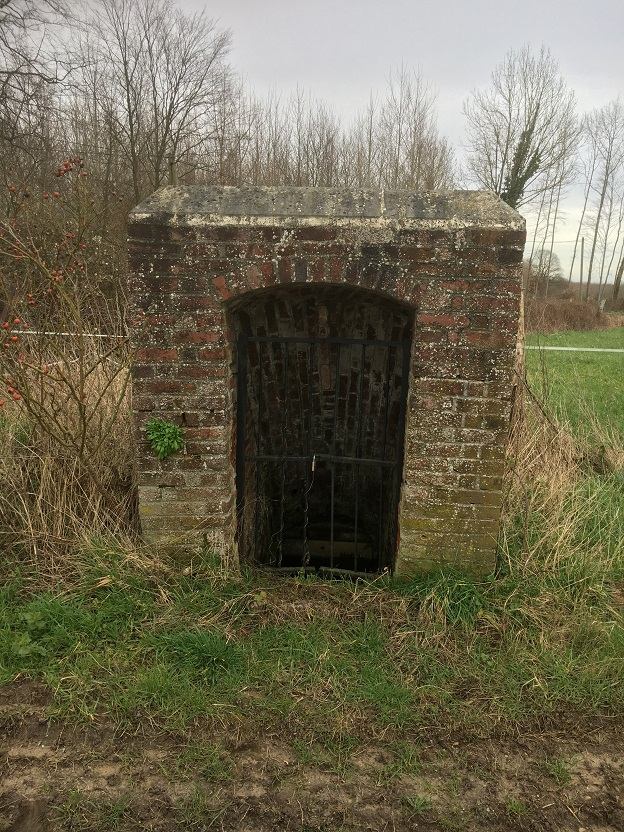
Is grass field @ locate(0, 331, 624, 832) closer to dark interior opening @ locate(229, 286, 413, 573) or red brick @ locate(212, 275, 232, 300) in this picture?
dark interior opening @ locate(229, 286, 413, 573)

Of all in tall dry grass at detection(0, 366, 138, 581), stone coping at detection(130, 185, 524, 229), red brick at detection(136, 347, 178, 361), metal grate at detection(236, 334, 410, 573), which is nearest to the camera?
stone coping at detection(130, 185, 524, 229)

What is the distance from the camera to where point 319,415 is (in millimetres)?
4535

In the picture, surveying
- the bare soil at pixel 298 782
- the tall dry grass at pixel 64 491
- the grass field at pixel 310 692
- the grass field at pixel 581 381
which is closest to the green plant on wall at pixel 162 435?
the tall dry grass at pixel 64 491

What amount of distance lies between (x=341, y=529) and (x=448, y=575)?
251 centimetres

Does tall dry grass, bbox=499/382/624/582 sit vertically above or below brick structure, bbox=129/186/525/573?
below

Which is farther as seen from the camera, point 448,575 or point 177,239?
point 448,575

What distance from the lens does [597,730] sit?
233 cm

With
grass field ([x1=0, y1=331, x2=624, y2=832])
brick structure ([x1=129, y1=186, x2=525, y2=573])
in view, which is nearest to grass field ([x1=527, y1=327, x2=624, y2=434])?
brick structure ([x1=129, y1=186, x2=525, y2=573])

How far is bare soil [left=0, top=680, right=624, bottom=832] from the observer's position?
193 cm

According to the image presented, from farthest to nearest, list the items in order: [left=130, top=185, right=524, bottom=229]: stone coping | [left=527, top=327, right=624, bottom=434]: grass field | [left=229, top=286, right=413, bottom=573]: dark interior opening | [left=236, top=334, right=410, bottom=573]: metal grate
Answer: [left=527, top=327, right=624, bottom=434]: grass field < [left=236, top=334, right=410, bottom=573]: metal grate < [left=229, top=286, right=413, bottom=573]: dark interior opening < [left=130, top=185, right=524, bottom=229]: stone coping

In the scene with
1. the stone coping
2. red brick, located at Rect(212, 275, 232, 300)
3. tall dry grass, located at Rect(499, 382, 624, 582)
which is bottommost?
tall dry grass, located at Rect(499, 382, 624, 582)

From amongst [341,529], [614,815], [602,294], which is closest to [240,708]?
[614,815]

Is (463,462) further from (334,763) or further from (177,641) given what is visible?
(177,641)

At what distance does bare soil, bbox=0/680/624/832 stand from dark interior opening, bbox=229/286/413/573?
1424 mm
